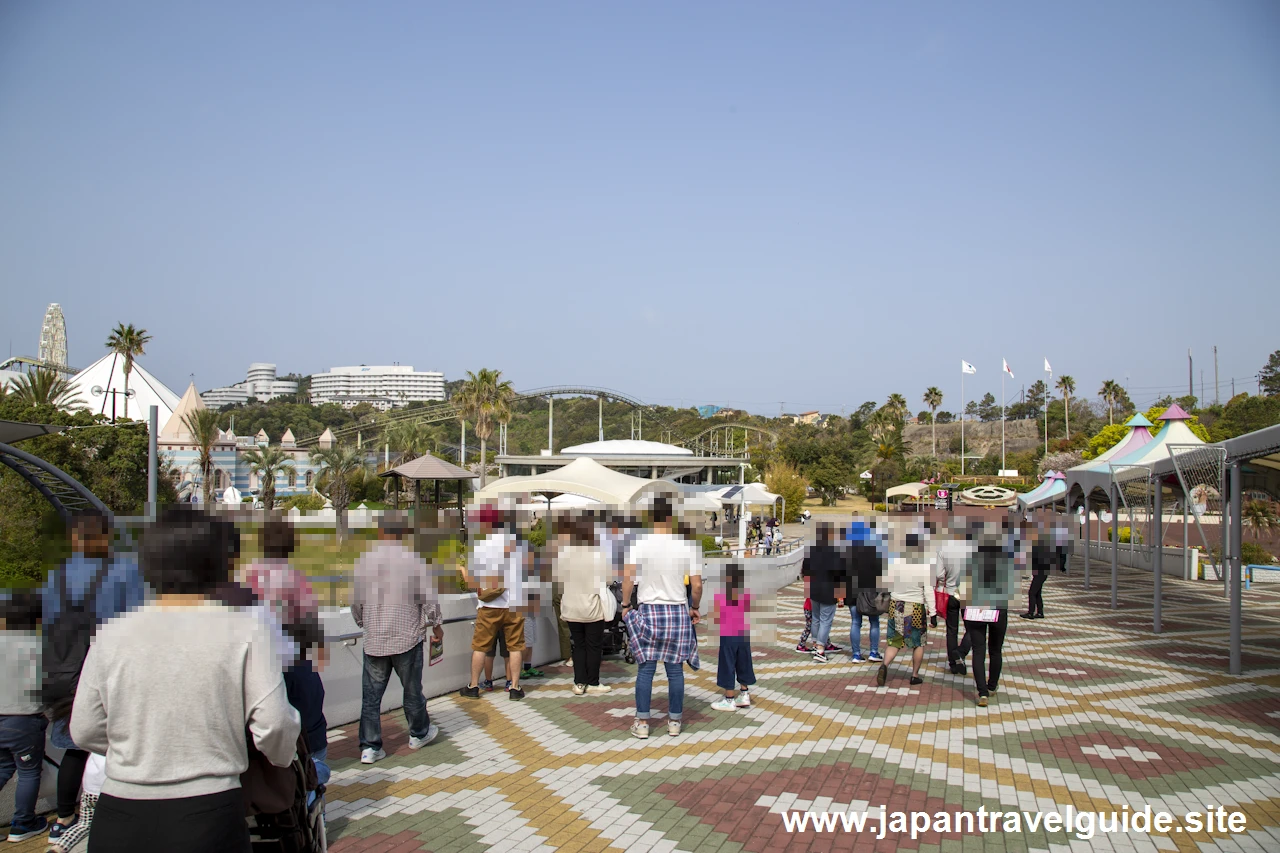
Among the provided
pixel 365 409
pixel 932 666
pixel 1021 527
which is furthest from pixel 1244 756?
pixel 365 409

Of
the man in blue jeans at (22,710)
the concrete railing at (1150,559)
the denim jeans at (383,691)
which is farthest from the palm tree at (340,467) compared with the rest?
the man in blue jeans at (22,710)

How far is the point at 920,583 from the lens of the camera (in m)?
8.53

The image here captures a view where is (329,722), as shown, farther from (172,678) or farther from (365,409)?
(365,409)

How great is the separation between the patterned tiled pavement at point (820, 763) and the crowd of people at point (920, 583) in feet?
1.55

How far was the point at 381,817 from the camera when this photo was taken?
496cm

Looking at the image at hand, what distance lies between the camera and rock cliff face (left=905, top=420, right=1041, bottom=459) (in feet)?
402

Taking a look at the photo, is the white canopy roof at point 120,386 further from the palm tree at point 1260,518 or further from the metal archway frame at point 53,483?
the palm tree at point 1260,518

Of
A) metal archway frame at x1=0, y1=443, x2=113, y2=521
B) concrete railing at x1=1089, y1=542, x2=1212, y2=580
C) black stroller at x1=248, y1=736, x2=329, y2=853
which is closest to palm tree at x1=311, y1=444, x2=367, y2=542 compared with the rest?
metal archway frame at x1=0, y1=443, x2=113, y2=521

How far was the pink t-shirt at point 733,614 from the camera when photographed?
23.2 feet

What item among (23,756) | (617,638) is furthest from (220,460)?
(23,756)

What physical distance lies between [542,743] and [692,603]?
1581 mm

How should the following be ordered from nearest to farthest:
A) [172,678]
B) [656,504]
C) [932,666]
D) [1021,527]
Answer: [172,678], [656,504], [1021,527], [932,666]

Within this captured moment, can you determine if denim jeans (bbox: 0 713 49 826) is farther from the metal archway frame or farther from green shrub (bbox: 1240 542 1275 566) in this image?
green shrub (bbox: 1240 542 1275 566)

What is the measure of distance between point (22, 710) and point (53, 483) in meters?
10.0
